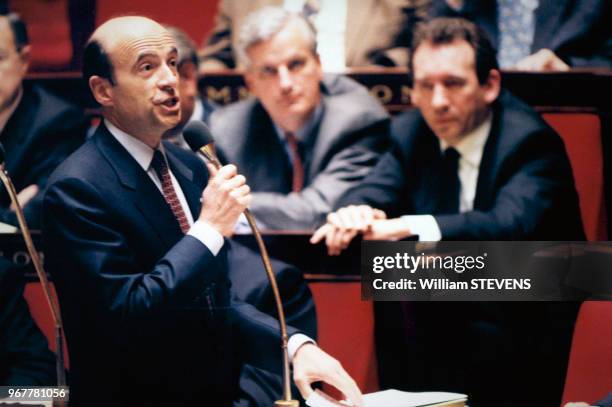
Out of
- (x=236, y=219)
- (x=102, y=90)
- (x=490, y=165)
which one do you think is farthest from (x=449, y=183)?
(x=102, y=90)

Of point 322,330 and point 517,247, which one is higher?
point 517,247

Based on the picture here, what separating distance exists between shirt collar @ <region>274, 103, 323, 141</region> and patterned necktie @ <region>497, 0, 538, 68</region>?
76cm

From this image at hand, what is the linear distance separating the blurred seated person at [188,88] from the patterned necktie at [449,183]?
0.98 m

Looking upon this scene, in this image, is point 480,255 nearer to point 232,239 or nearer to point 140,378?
point 232,239

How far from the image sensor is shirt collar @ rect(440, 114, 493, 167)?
3.56m

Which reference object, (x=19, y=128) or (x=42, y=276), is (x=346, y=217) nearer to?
(x=42, y=276)

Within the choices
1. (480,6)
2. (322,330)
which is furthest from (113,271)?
(480,6)

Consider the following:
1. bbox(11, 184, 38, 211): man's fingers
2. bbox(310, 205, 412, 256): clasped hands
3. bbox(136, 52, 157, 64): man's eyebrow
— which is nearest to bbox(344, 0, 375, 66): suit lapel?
bbox(310, 205, 412, 256): clasped hands

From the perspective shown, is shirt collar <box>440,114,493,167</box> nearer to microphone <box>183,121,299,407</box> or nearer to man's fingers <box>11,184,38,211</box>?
microphone <box>183,121,299,407</box>

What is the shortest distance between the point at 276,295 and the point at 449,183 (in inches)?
33.6

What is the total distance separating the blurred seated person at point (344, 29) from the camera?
355 centimetres

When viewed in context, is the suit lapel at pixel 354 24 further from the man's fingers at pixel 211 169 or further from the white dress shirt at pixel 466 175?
the man's fingers at pixel 211 169

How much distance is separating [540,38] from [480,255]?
0.91 m

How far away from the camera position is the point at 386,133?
3.60 meters
